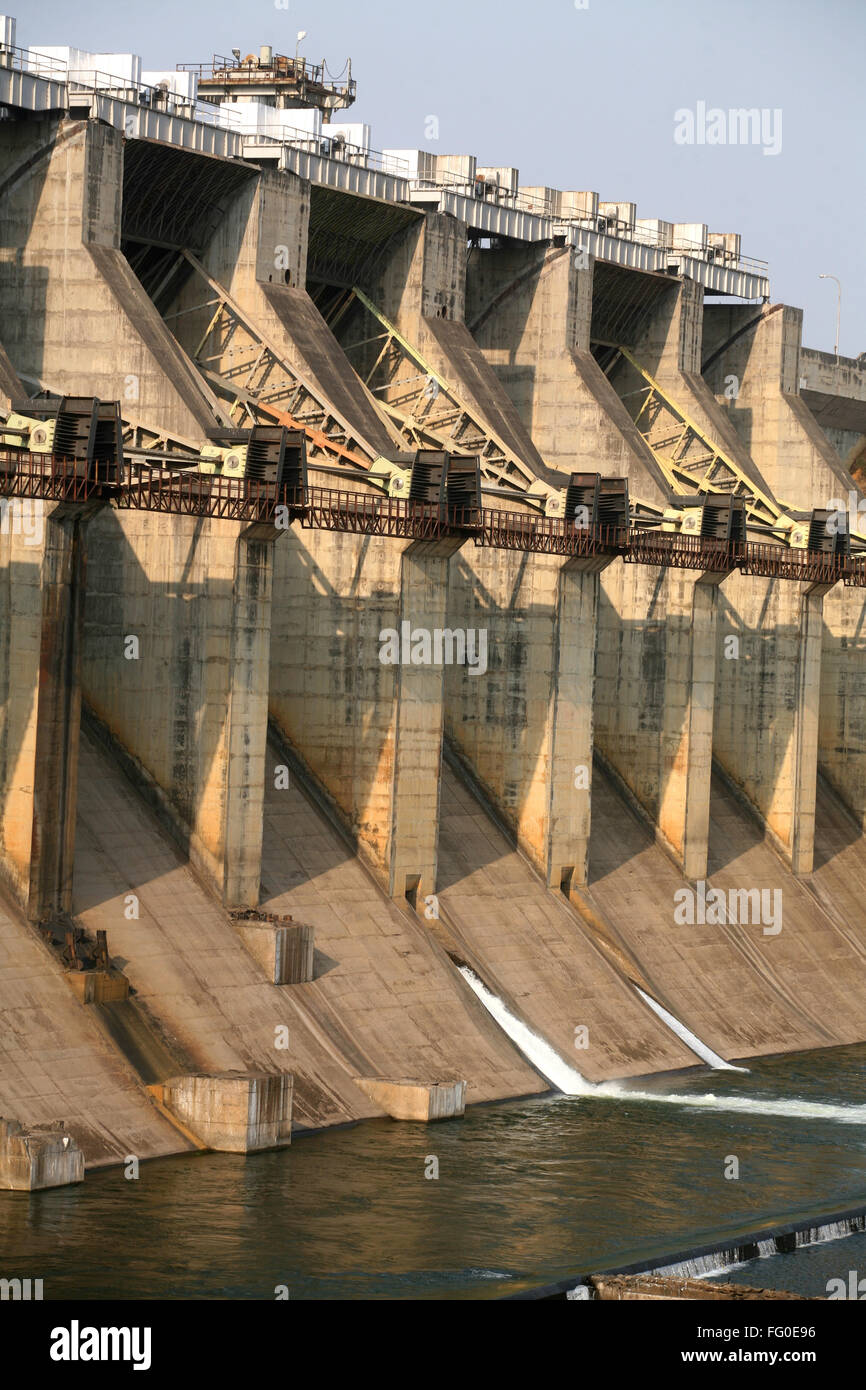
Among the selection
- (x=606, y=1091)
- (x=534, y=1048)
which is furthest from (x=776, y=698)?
(x=606, y=1091)

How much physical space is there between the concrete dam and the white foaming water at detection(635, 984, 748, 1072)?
0.17 metres

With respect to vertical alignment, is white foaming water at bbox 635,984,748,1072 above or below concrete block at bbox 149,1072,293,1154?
above

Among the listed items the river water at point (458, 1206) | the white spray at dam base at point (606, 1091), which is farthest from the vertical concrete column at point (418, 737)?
the river water at point (458, 1206)

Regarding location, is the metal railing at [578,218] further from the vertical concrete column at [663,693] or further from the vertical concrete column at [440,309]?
the vertical concrete column at [663,693]

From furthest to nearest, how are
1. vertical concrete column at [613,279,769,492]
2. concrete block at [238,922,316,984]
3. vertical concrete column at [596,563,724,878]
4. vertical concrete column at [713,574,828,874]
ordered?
vertical concrete column at [613,279,769,492], vertical concrete column at [713,574,828,874], vertical concrete column at [596,563,724,878], concrete block at [238,922,316,984]

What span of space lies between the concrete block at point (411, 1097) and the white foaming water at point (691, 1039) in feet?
44.0

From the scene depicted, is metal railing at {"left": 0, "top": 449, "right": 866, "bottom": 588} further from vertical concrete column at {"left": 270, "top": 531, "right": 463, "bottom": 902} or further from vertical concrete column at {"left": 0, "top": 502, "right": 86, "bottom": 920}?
vertical concrete column at {"left": 270, "top": 531, "right": 463, "bottom": 902}

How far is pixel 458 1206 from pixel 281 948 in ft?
39.7

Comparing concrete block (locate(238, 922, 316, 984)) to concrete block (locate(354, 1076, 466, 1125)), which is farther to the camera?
concrete block (locate(238, 922, 316, 984))

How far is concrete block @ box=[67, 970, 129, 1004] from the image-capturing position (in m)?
54.2

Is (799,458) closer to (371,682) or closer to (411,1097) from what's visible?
(371,682)

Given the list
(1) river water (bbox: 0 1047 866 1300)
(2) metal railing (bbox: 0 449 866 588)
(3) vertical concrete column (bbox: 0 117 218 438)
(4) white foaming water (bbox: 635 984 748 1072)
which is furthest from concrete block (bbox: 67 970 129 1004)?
(4) white foaming water (bbox: 635 984 748 1072)

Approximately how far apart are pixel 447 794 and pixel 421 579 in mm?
9203
